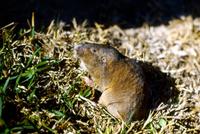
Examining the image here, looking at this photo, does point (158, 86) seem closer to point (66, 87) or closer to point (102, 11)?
point (66, 87)

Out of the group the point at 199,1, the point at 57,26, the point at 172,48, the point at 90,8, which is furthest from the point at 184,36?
the point at 57,26

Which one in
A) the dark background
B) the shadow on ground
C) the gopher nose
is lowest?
the shadow on ground

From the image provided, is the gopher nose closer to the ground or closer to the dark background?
the ground

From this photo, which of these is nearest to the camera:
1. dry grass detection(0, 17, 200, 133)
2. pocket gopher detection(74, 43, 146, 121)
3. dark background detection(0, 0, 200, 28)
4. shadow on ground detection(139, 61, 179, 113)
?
dry grass detection(0, 17, 200, 133)

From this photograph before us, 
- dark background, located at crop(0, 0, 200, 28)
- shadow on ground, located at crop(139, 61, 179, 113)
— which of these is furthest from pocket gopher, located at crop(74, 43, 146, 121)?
dark background, located at crop(0, 0, 200, 28)

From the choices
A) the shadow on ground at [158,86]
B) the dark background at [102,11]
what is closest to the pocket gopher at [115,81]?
the shadow on ground at [158,86]

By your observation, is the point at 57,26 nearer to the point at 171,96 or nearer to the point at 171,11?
the point at 171,96

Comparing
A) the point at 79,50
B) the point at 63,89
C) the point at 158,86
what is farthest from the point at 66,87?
the point at 158,86
